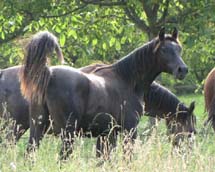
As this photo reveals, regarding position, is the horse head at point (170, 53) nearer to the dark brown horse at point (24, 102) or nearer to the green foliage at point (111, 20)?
the dark brown horse at point (24, 102)

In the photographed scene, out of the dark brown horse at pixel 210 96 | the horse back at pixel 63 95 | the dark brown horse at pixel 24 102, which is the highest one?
the horse back at pixel 63 95

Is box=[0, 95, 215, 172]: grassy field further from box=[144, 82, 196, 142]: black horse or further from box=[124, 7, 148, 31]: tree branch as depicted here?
box=[124, 7, 148, 31]: tree branch

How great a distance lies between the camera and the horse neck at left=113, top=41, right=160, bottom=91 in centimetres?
832

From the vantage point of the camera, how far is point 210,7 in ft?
36.6

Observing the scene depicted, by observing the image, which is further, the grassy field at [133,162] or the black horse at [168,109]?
the black horse at [168,109]

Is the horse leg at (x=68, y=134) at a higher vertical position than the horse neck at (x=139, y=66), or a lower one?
lower

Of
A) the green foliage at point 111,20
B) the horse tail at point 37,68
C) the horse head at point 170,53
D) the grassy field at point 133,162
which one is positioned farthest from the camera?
the green foliage at point 111,20

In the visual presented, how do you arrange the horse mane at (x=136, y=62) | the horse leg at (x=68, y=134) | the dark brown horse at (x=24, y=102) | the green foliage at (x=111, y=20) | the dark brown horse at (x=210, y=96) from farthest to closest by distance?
the green foliage at (x=111, y=20)
the dark brown horse at (x=210, y=96)
the dark brown horse at (x=24, y=102)
the horse mane at (x=136, y=62)
the horse leg at (x=68, y=134)

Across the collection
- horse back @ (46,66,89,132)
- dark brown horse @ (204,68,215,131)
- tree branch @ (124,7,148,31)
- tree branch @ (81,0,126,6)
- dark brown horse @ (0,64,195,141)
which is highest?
tree branch @ (81,0,126,6)

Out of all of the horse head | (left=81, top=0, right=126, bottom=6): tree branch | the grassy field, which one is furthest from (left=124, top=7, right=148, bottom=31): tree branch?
the grassy field

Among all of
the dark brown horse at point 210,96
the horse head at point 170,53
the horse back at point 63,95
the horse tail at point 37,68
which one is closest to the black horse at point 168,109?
the horse head at point 170,53

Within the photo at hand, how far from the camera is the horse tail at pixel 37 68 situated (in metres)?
7.23

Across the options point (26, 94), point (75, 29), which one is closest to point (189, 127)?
point (26, 94)

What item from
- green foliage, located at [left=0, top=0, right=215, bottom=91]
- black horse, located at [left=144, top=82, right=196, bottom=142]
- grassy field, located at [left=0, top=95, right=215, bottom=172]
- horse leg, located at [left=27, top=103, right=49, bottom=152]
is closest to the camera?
grassy field, located at [left=0, top=95, right=215, bottom=172]
